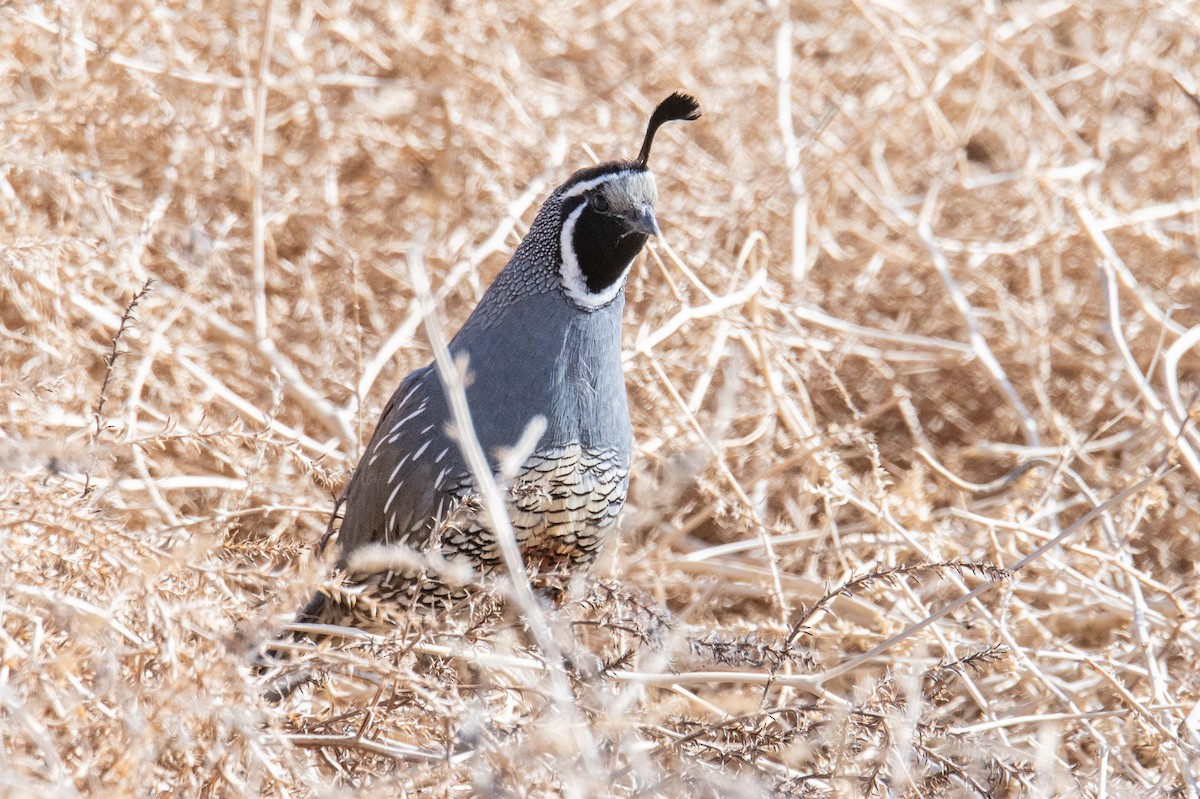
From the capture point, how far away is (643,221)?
2.69 meters

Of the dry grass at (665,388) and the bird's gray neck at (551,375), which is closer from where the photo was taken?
the dry grass at (665,388)

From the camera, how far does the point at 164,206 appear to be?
12.0ft

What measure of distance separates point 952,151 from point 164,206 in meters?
2.31

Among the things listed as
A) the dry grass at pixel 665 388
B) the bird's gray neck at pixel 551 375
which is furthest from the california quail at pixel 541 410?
the dry grass at pixel 665 388

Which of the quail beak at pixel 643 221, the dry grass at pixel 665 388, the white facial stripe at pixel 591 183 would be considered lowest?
the dry grass at pixel 665 388

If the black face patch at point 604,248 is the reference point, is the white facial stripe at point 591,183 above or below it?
above

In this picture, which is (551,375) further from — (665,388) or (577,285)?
(665,388)

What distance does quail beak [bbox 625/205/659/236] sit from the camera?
266 cm

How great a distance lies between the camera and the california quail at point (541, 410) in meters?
2.57

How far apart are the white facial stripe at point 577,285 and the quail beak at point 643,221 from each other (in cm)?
10

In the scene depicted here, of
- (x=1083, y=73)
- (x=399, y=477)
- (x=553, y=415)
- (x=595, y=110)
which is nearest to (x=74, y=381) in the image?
(x=399, y=477)

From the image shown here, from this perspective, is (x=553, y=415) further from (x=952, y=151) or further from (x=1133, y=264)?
(x=1133, y=264)

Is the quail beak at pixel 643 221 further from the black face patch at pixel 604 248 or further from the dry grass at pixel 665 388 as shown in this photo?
the dry grass at pixel 665 388

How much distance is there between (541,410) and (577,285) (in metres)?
0.30
